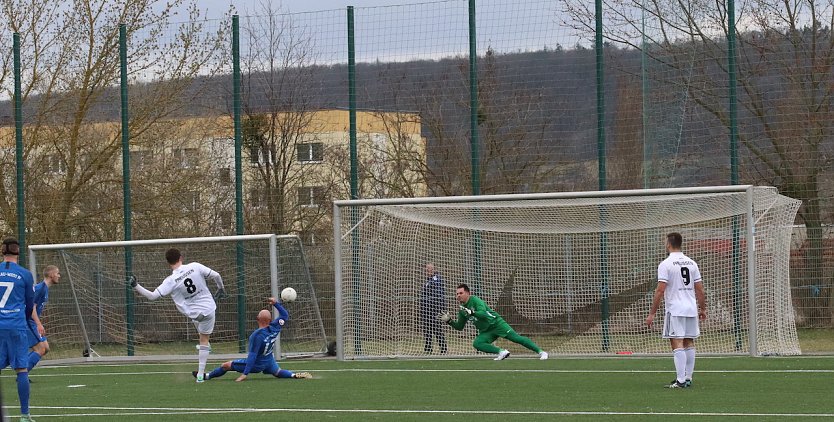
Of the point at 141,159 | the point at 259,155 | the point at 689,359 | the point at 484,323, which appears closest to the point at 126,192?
the point at 259,155

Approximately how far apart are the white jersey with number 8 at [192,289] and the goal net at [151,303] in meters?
3.97

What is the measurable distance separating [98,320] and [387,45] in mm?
7242

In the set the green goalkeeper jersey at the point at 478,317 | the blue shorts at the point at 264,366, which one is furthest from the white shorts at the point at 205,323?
the green goalkeeper jersey at the point at 478,317

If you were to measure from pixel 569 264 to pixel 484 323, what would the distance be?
1.85m

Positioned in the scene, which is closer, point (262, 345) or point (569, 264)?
point (262, 345)

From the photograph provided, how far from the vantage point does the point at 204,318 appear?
53.9 feet

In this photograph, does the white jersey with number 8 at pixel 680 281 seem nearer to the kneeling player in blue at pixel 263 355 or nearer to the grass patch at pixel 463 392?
the grass patch at pixel 463 392

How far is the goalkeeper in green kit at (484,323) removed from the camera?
18.2 m

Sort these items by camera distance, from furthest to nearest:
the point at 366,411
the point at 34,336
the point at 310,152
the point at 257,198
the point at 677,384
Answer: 1. the point at 310,152
2. the point at 257,198
3. the point at 34,336
4. the point at 677,384
5. the point at 366,411

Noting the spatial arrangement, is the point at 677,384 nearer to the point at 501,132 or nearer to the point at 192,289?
the point at 192,289

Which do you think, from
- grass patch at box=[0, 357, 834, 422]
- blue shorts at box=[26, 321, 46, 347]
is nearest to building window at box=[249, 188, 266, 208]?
grass patch at box=[0, 357, 834, 422]

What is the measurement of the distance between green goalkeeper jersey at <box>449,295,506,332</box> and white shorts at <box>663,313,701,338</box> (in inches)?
197

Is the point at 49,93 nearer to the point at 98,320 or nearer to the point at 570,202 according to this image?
the point at 98,320

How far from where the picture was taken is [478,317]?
59.8ft
